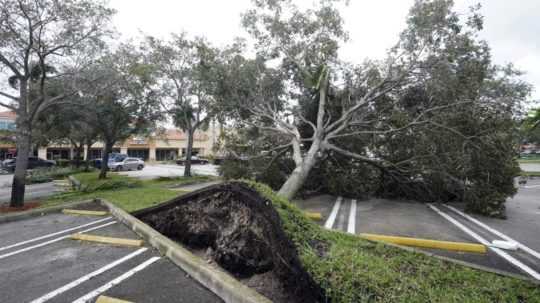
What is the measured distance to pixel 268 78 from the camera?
10.3 m

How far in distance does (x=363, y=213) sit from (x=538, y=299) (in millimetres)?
4637

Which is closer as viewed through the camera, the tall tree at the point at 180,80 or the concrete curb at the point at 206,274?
the concrete curb at the point at 206,274

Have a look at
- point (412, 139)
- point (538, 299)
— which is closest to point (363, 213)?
point (412, 139)

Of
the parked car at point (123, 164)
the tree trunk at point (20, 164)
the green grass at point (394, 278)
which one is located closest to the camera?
the green grass at point (394, 278)

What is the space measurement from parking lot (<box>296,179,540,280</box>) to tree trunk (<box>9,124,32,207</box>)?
9.81 m

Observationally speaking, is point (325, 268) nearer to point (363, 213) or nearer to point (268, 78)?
point (363, 213)

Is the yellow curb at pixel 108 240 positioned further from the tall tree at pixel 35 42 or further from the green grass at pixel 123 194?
the tall tree at pixel 35 42

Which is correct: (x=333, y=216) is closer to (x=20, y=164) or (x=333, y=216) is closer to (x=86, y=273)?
(x=86, y=273)

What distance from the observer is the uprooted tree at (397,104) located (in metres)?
7.16

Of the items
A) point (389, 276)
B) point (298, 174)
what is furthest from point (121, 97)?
point (389, 276)

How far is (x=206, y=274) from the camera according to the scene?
115 inches

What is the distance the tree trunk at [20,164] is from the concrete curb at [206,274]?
703 cm

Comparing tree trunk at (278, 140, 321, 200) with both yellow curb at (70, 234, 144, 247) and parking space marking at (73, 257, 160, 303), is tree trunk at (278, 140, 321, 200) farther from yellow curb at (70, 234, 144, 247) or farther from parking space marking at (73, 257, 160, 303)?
parking space marking at (73, 257, 160, 303)

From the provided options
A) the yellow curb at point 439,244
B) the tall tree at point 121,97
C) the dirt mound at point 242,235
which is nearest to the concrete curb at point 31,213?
the dirt mound at point 242,235
